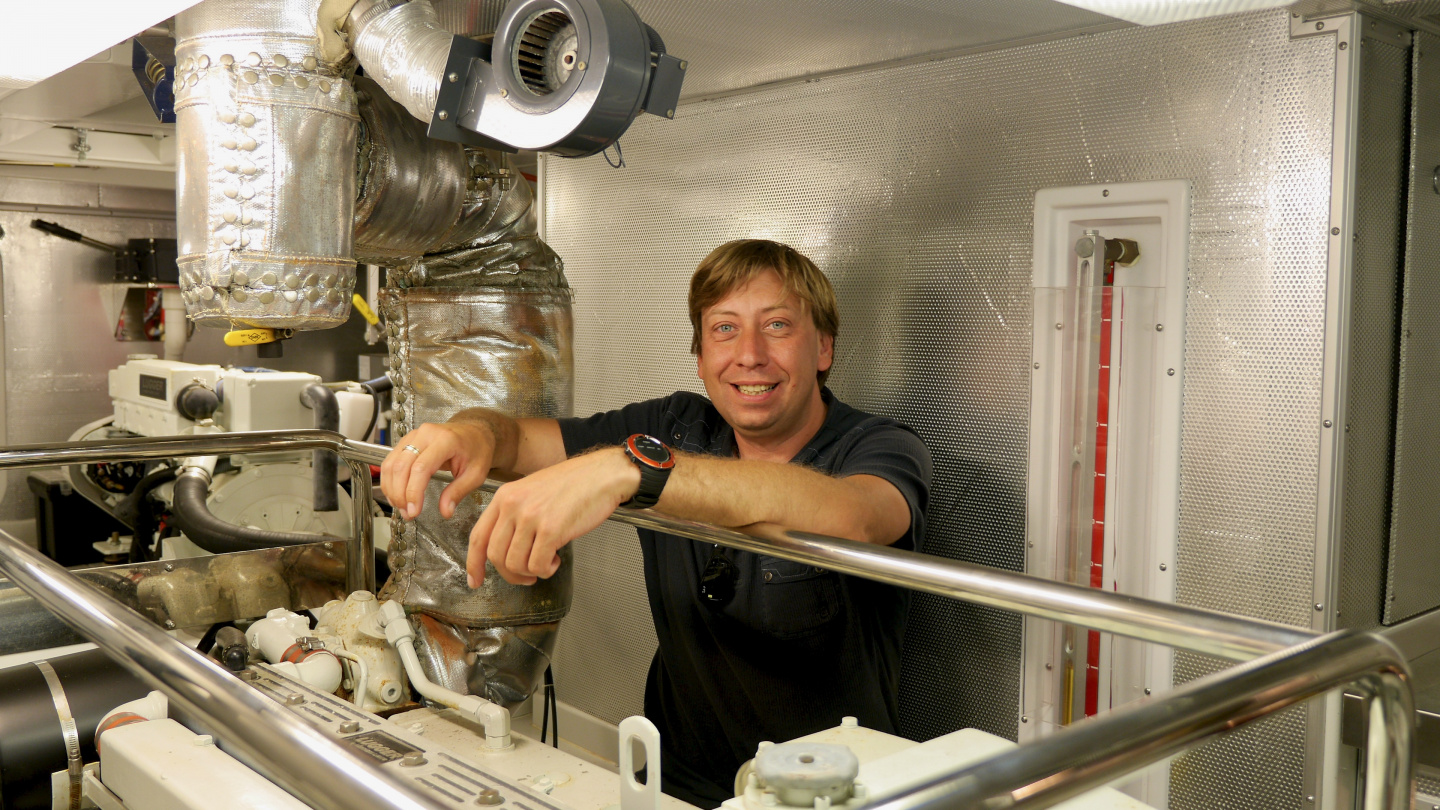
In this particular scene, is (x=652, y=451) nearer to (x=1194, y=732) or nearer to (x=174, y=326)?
(x=1194, y=732)

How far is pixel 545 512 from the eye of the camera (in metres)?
1.21

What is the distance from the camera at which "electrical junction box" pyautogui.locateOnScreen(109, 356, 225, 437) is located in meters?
3.84

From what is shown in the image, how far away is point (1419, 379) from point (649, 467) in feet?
4.08

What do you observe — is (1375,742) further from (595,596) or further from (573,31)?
(595,596)

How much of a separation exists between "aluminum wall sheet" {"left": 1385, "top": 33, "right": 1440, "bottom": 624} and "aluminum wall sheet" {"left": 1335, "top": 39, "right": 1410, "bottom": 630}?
14 millimetres

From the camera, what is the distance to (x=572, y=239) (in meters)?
2.79

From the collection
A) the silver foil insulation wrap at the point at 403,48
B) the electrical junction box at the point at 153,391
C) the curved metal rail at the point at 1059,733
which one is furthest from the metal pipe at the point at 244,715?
the electrical junction box at the point at 153,391

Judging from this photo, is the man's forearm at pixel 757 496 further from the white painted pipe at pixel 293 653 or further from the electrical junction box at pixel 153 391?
the electrical junction box at pixel 153 391

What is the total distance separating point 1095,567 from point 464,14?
4.93ft

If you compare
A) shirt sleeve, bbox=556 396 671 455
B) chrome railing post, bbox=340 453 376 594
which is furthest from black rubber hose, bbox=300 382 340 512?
shirt sleeve, bbox=556 396 671 455

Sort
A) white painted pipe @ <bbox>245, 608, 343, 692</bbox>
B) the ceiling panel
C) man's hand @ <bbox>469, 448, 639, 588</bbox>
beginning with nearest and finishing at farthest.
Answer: man's hand @ <bbox>469, 448, 639, 588</bbox> → the ceiling panel → white painted pipe @ <bbox>245, 608, 343, 692</bbox>

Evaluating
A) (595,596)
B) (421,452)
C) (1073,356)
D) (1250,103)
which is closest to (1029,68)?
(1250,103)

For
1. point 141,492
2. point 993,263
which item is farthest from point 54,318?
point 993,263

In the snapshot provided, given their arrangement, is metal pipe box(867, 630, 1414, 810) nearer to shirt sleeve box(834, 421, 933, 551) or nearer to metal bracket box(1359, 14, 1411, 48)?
shirt sleeve box(834, 421, 933, 551)
